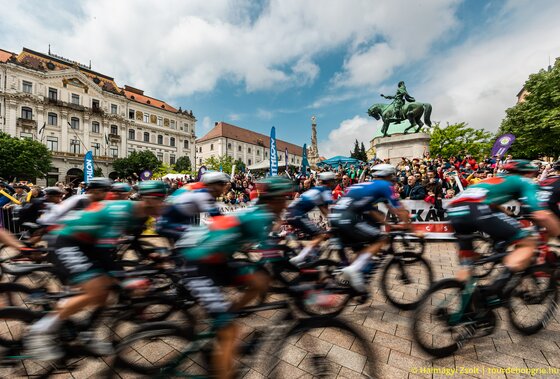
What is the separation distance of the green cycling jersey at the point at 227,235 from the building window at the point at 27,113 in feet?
200

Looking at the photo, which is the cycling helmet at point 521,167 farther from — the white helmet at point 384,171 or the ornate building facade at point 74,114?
the ornate building facade at point 74,114

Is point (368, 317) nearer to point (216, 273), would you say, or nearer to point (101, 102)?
point (216, 273)

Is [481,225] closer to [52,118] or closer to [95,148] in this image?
[95,148]

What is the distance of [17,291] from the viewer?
2799 millimetres

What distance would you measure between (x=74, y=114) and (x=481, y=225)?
209 feet

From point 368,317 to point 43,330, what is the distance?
11.9 ft

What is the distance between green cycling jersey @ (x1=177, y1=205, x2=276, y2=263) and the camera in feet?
7.45

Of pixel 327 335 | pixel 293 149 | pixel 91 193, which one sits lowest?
pixel 327 335

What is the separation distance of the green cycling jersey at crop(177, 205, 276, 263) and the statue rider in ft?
68.5

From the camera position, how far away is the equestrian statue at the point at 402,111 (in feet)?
63.5

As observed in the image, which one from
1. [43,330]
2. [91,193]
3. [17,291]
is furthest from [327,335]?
[91,193]

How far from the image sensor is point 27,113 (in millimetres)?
44719

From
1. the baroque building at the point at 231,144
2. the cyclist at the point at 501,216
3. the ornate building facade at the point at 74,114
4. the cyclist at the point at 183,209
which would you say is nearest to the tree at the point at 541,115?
the cyclist at the point at 501,216

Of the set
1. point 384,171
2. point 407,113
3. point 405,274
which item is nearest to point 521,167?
point 384,171
